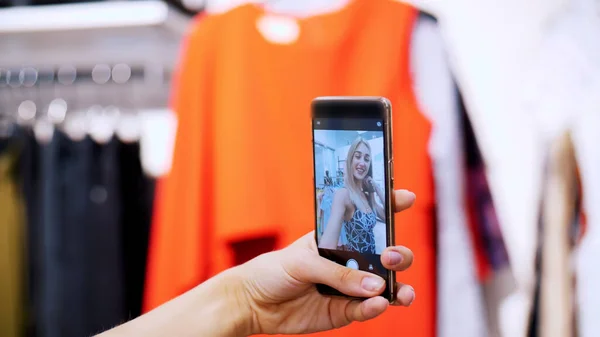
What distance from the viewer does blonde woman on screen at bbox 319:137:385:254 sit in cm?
51

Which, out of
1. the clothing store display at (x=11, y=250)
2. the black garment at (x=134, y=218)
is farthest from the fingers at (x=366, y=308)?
the clothing store display at (x=11, y=250)

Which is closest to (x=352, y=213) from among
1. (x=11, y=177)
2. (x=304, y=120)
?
(x=304, y=120)

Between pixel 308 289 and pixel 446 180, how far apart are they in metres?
0.20

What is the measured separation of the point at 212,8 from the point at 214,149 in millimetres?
194

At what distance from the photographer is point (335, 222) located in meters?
0.53

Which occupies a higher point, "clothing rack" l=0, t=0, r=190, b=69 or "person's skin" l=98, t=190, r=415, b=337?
"clothing rack" l=0, t=0, r=190, b=69

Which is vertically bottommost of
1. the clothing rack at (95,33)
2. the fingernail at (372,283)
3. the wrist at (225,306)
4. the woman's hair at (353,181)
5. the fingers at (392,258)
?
the wrist at (225,306)

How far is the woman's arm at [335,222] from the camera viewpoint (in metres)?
0.52

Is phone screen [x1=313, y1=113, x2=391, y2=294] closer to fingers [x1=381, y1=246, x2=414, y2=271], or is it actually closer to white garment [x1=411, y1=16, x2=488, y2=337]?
fingers [x1=381, y1=246, x2=414, y2=271]

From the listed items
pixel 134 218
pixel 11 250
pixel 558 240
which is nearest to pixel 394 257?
pixel 558 240

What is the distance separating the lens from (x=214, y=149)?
0.67 meters

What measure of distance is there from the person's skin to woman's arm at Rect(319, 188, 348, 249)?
16 millimetres

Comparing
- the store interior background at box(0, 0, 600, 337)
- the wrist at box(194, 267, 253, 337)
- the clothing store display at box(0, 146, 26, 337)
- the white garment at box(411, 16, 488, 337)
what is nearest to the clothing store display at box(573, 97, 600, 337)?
the store interior background at box(0, 0, 600, 337)

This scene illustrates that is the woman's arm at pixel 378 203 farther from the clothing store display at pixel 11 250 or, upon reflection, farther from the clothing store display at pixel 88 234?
the clothing store display at pixel 11 250
